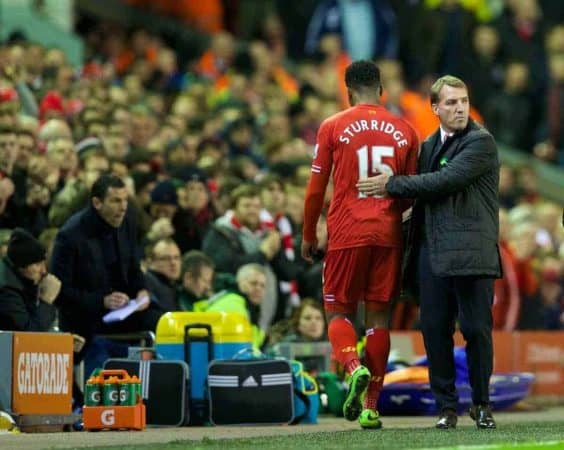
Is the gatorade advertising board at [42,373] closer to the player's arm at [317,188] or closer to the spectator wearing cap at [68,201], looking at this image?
the player's arm at [317,188]

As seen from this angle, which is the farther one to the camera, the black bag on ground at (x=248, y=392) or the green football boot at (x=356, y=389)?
the black bag on ground at (x=248, y=392)

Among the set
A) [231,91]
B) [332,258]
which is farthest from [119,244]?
[231,91]

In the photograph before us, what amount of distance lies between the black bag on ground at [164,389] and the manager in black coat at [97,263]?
872 millimetres

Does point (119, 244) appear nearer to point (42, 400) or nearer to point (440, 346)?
point (42, 400)

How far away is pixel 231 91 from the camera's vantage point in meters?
25.3

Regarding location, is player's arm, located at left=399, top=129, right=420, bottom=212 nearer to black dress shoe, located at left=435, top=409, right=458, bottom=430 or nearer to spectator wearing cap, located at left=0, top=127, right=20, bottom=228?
black dress shoe, located at left=435, top=409, right=458, bottom=430

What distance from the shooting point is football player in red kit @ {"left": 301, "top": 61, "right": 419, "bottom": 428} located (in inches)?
505

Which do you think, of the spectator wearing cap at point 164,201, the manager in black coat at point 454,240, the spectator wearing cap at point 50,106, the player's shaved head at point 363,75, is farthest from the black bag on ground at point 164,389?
the spectator wearing cap at point 50,106

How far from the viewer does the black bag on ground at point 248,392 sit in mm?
14398

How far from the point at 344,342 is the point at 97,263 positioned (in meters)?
3.03

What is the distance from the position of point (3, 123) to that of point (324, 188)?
4797 mm

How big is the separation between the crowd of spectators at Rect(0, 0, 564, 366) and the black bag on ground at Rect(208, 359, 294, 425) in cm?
142

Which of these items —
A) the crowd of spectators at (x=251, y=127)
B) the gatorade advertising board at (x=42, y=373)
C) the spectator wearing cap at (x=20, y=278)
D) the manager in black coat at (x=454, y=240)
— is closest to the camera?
the manager in black coat at (x=454, y=240)

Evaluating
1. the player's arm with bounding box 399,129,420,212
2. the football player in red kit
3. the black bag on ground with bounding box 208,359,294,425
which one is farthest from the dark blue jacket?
the player's arm with bounding box 399,129,420,212
